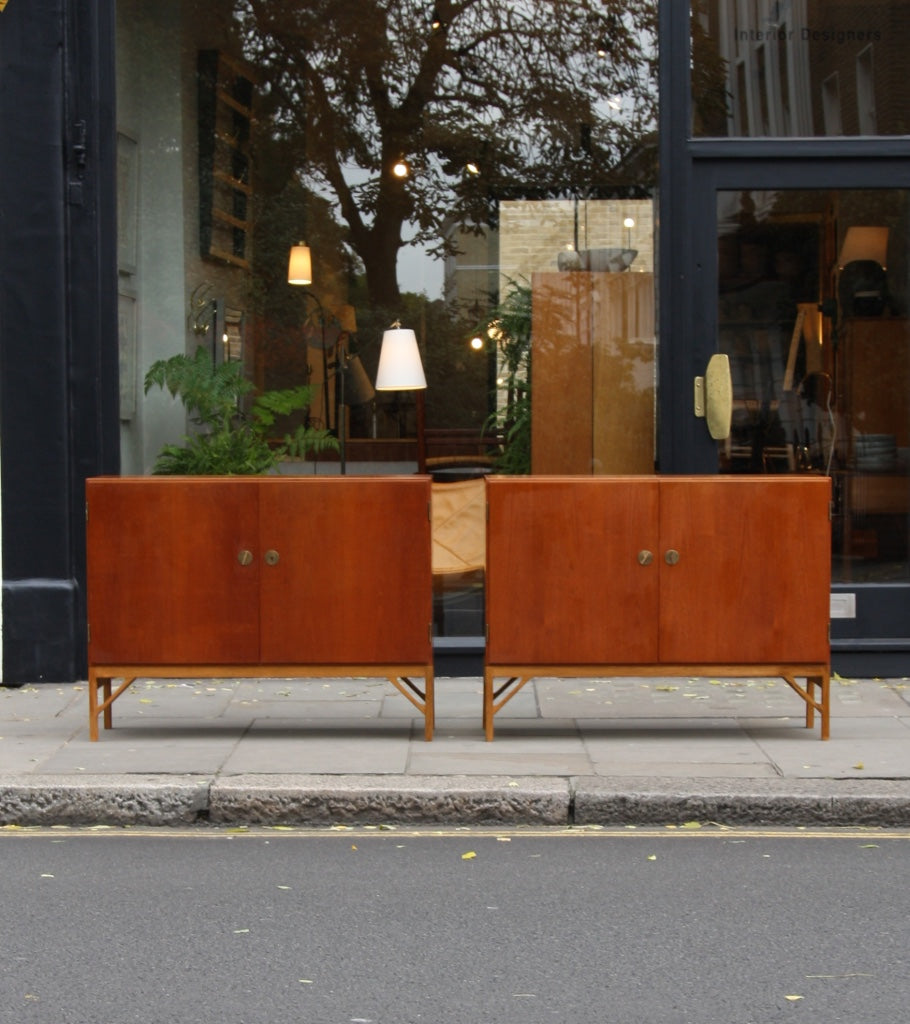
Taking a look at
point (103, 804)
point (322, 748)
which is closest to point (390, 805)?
point (322, 748)

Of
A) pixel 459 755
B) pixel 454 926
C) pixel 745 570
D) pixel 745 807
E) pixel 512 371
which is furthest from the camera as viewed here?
pixel 512 371

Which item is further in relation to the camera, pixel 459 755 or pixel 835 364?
pixel 835 364

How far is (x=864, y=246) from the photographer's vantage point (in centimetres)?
944

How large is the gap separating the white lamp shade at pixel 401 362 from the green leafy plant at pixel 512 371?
47 cm

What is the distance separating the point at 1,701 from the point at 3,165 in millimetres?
3157

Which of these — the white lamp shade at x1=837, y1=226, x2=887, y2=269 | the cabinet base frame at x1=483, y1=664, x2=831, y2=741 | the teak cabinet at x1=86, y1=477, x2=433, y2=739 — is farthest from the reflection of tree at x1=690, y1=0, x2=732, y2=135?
the cabinet base frame at x1=483, y1=664, x2=831, y2=741

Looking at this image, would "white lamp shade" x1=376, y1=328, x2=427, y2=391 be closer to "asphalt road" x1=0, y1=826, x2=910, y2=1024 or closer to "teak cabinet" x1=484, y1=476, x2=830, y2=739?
"teak cabinet" x1=484, y1=476, x2=830, y2=739

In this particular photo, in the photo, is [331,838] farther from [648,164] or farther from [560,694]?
[648,164]

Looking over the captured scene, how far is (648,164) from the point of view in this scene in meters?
9.45

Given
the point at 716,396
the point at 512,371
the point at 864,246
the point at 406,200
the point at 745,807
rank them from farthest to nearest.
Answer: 1. the point at 512,371
2. the point at 406,200
3. the point at 864,246
4. the point at 716,396
5. the point at 745,807

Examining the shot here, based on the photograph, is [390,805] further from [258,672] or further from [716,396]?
[716,396]

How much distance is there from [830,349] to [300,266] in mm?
3329

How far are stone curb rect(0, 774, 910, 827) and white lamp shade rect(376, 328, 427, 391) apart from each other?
11.8 feet

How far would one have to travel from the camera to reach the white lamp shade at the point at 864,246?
942 cm
